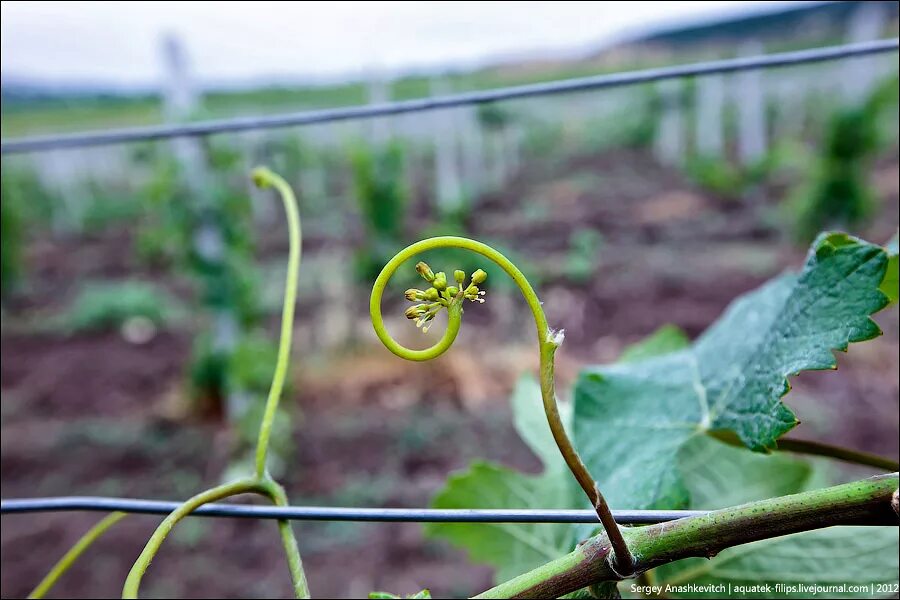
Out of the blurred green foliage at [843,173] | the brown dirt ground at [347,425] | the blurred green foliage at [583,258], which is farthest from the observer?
the blurred green foliage at [843,173]

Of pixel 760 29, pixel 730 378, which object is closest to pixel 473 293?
pixel 730 378

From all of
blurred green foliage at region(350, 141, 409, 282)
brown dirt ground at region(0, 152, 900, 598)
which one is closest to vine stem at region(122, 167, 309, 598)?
brown dirt ground at region(0, 152, 900, 598)

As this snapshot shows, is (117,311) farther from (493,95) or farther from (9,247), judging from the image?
(493,95)

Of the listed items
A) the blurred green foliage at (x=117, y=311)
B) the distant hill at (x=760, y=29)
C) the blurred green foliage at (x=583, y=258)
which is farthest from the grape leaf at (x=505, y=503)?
the distant hill at (x=760, y=29)

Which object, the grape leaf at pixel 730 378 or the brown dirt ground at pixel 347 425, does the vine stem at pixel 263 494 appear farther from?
the brown dirt ground at pixel 347 425

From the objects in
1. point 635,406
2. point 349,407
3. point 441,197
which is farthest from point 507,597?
point 441,197

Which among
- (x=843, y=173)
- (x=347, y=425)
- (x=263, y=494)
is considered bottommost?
(x=347, y=425)

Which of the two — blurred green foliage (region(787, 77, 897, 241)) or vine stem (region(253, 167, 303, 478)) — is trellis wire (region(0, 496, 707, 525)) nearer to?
vine stem (region(253, 167, 303, 478))
